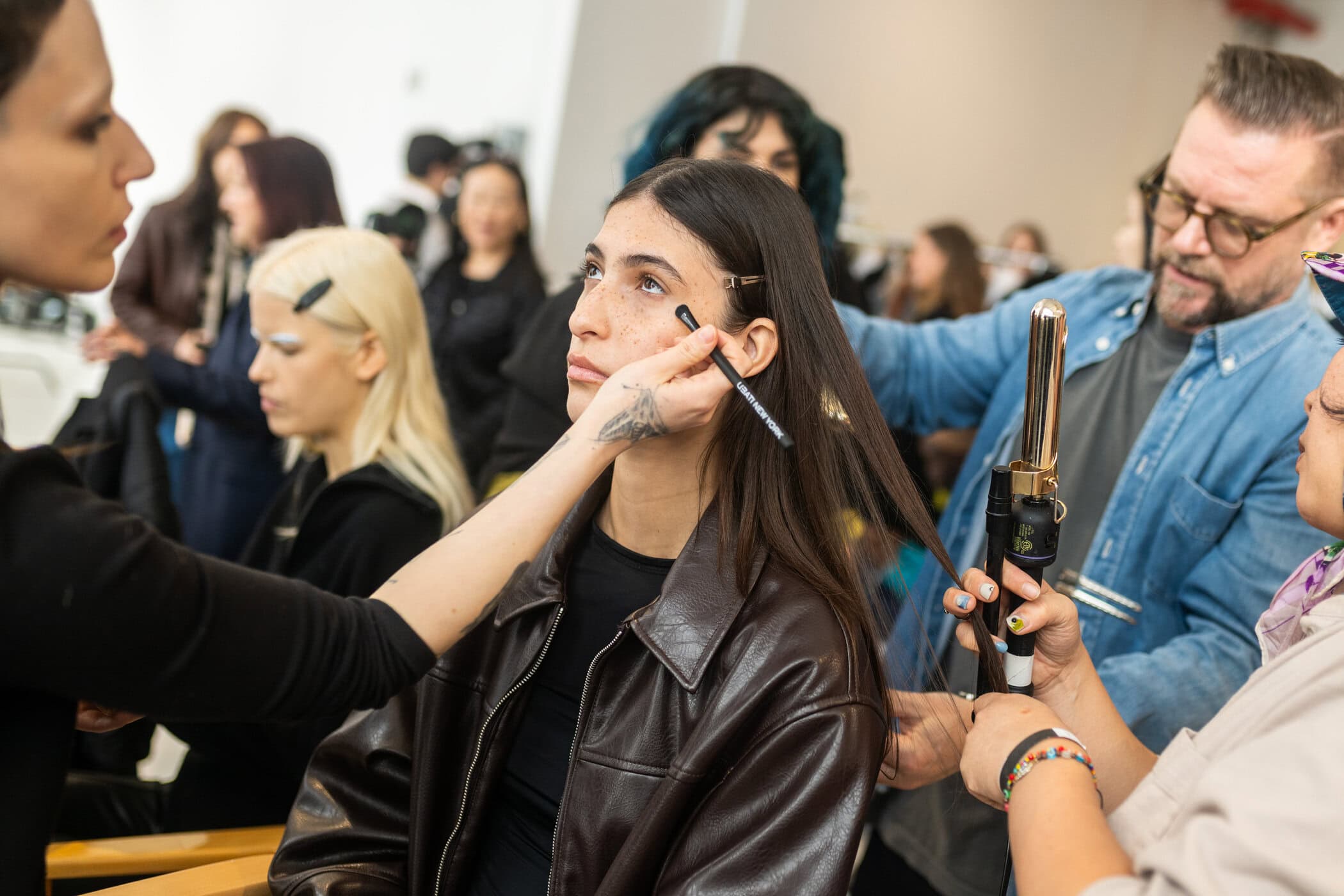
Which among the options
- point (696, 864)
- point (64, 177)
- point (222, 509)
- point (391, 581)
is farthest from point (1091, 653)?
point (222, 509)

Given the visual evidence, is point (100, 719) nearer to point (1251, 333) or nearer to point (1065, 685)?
point (1065, 685)

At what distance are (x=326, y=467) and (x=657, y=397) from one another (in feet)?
4.03

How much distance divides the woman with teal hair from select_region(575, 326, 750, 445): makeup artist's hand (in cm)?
87

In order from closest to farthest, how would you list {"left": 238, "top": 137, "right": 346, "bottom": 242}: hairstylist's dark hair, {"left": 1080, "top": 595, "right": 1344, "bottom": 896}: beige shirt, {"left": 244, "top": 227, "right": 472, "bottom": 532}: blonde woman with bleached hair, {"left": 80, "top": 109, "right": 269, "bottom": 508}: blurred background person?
1. {"left": 1080, "top": 595, "right": 1344, "bottom": 896}: beige shirt
2. {"left": 244, "top": 227, "right": 472, "bottom": 532}: blonde woman with bleached hair
3. {"left": 238, "top": 137, "right": 346, "bottom": 242}: hairstylist's dark hair
4. {"left": 80, "top": 109, "right": 269, "bottom": 508}: blurred background person

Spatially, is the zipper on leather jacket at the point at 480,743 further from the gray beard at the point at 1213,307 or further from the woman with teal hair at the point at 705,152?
the gray beard at the point at 1213,307

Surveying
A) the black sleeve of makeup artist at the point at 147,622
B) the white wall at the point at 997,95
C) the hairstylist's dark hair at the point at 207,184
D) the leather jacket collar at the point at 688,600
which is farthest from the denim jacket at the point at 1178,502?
the white wall at the point at 997,95

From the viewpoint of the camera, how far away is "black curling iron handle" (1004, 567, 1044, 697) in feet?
3.91

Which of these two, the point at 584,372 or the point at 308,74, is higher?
the point at 308,74

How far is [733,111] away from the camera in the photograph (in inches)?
83.7

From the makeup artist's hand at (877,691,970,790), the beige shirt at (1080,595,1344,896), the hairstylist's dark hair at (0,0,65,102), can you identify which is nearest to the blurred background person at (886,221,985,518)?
the makeup artist's hand at (877,691,970,790)

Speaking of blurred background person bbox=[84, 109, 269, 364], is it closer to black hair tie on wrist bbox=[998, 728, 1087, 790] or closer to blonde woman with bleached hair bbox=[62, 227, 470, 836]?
blonde woman with bleached hair bbox=[62, 227, 470, 836]

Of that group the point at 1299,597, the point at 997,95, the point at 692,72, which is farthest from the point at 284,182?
the point at 997,95

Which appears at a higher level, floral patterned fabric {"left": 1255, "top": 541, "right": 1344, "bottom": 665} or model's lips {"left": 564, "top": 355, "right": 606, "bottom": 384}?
model's lips {"left": 564, "top": 355, "right": 606, "bottom": 384}

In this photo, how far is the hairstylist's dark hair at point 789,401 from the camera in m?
1.37
